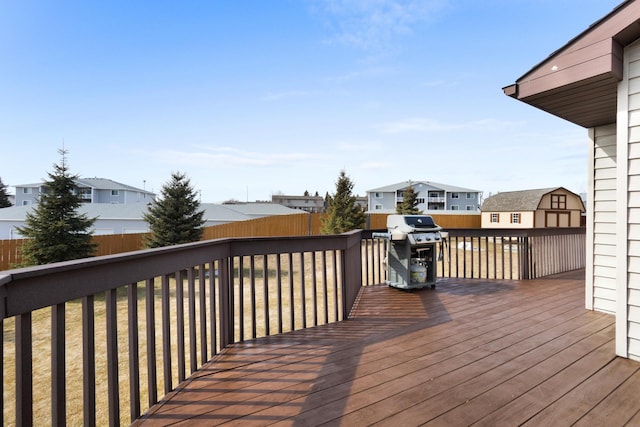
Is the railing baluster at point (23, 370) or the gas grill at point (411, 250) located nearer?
the railing baluster at point (23, 370)

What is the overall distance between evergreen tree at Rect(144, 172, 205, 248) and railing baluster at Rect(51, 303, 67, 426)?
11.1 meters

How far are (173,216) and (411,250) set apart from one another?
9901mm

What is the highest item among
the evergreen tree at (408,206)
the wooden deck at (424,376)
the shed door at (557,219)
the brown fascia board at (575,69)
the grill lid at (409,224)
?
the brown fascia board at (575,69)

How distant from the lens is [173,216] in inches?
469

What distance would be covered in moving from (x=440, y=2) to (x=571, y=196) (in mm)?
24230

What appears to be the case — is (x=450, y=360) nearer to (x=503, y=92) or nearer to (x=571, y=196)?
(x=503, y=92)

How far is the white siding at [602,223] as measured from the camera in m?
3.43

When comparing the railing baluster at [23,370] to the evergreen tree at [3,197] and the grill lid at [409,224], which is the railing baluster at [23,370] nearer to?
the grill lid at [409,224]

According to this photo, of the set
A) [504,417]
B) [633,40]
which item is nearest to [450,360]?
[504,417]

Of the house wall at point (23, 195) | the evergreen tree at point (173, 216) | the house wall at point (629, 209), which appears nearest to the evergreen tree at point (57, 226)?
the evergreen tree at point (173, 216)

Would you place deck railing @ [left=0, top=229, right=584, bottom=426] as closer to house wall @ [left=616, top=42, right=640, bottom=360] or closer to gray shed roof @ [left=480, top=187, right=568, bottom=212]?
house wall @ [left=616, top=42, right=640, bottom=360]

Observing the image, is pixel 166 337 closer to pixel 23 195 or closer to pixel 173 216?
pixel 173 216

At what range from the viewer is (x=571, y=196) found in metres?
24.3

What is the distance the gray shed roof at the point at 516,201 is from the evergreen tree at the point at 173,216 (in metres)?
22.2
